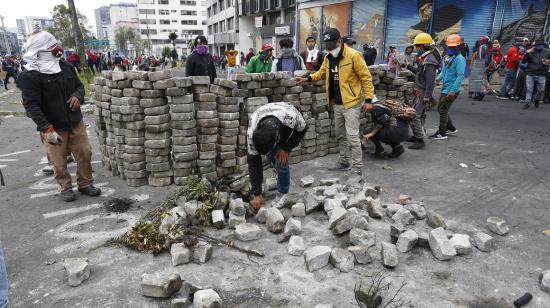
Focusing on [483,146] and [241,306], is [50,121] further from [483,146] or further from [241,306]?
[483,146]

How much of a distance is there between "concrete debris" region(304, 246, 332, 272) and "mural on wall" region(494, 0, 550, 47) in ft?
50.8

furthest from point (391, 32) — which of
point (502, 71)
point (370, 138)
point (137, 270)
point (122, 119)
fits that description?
point (137, 270)

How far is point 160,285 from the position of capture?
286cm

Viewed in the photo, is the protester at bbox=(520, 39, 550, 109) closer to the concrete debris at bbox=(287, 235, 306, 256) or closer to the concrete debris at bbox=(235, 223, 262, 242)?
the concrete debris at bbox=(287, 235, 306, 256)

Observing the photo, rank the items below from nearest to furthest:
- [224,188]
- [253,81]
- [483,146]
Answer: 1. [224,188]
2. [253,81]
3. [483,146]

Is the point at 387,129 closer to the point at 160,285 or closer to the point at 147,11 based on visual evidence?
the point at 160,285

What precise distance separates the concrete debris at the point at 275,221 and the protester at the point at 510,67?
11.6m

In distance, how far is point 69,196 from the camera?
4.95 metres

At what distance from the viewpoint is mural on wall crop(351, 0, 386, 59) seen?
19.0 meters

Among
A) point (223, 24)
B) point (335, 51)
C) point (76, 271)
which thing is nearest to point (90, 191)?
point (76, 271)

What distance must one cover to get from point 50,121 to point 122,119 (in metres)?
0.87

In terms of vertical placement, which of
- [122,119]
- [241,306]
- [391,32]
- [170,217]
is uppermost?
[391,32]

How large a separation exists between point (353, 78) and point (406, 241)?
257cm

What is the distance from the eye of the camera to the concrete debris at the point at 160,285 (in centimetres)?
287
